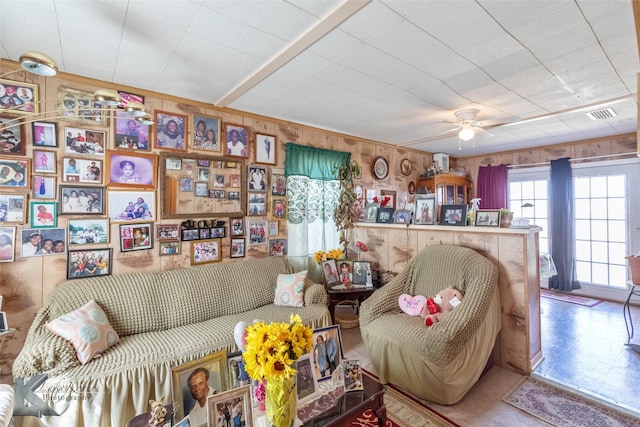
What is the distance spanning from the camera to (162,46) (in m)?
1.84

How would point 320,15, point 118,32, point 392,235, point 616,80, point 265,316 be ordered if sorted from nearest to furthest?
point 320,15 → point 118,32 → point 616,80 → point 265,316 → point 392,235

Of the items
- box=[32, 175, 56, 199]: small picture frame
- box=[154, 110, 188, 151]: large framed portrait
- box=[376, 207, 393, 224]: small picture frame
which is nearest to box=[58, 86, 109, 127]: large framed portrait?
box=[154, 110, 188, 151]: large framed portrait

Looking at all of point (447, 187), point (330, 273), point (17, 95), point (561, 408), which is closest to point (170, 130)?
point (17, 95)

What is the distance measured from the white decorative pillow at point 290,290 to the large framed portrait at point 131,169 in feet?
4.88

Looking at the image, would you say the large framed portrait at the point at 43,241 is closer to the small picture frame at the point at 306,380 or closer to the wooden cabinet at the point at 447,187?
the small picture frame at the point at 306,380

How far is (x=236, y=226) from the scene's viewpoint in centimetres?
302

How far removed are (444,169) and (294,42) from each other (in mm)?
4098

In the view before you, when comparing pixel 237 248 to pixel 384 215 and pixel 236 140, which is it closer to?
pixel 236 140

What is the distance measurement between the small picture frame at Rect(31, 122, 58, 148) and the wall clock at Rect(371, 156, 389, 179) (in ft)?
11.3

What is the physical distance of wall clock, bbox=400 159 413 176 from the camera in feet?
15.4

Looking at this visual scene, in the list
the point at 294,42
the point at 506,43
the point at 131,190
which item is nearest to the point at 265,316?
the point at 131,190

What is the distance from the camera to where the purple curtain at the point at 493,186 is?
5.05m

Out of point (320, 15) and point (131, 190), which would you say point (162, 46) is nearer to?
point (320, 15)

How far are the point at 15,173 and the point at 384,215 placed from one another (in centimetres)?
329
